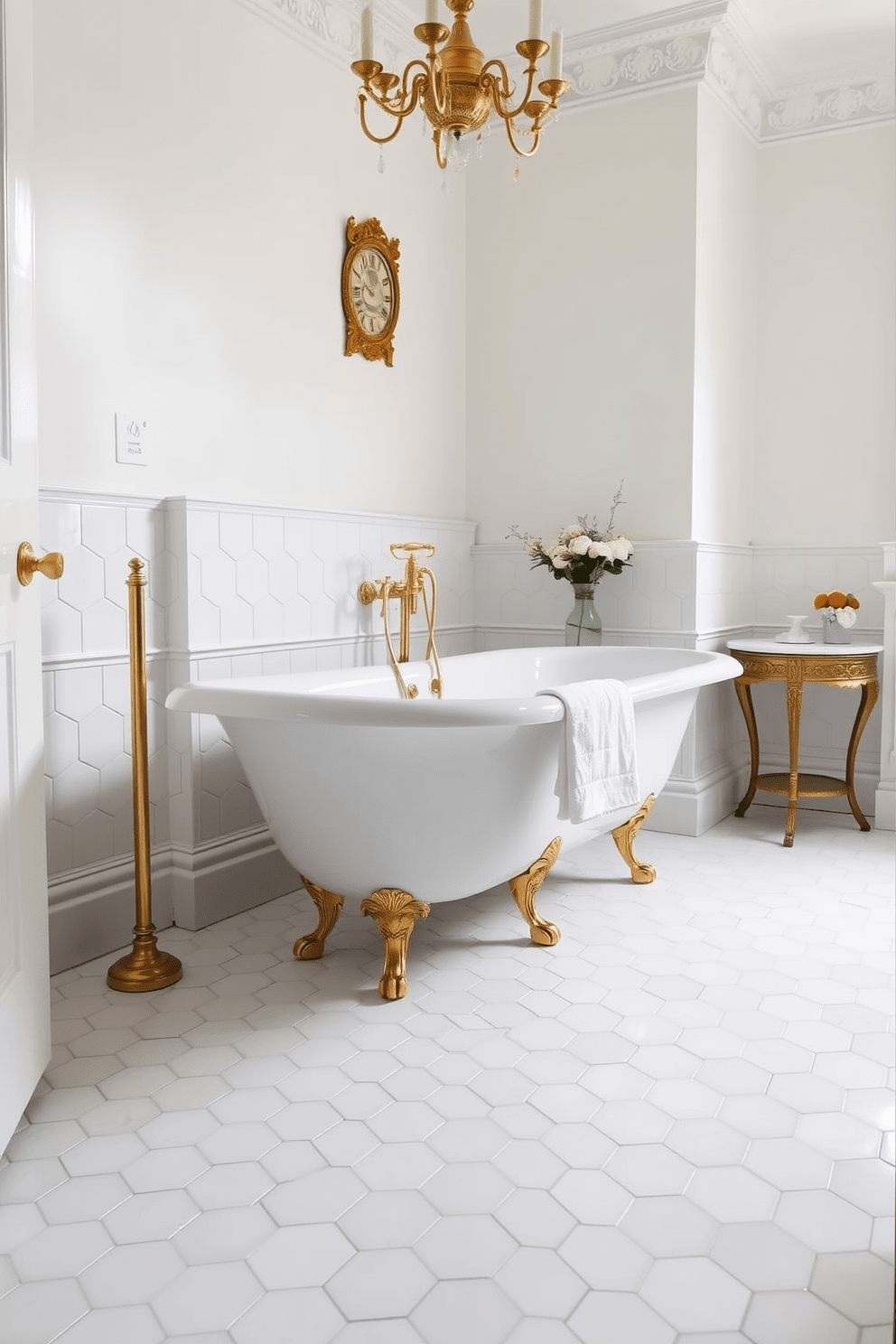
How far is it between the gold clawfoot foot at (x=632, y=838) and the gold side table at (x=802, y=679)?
28.5 inches

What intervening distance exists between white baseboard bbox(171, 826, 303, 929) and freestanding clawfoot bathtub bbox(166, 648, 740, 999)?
411 mm

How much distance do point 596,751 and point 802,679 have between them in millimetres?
1635

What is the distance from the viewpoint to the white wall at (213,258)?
2.48 meters

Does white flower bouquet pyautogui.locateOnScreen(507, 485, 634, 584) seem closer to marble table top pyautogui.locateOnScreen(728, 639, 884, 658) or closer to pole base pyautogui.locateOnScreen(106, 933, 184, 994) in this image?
marble table top pyautogui.locateOnScreen(728, 639, 884, 658)

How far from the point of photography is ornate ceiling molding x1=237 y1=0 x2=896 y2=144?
11.0 ft

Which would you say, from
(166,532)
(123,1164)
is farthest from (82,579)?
(123,1164)

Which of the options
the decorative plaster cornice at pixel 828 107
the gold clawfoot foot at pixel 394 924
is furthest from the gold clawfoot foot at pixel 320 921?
the decorative plaster cornice at pixel 828 107

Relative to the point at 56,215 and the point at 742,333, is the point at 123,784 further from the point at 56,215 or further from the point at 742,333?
the point at 742,333

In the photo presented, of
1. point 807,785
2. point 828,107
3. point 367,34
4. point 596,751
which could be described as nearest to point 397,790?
point 596,751

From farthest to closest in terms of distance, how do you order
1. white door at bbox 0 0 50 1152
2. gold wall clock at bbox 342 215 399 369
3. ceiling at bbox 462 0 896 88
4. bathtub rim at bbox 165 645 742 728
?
1. ceiling at bbox 462 0 896 88
2. gold wall clock at bbox 342 215 399 369
3. bathtub rim at bbox 165 645 742 728
4. white door at bbox 0 0 50 1152

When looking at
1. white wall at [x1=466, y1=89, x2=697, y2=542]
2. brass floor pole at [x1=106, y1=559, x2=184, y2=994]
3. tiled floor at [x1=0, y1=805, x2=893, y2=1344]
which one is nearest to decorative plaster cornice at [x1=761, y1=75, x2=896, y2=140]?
white wall at [x1=466, y1=89, x2=697, y2=542]

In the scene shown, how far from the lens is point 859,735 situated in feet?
12.5

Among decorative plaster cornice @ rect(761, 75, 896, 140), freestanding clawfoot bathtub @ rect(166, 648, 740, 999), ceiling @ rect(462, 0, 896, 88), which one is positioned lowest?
freestanding clawfoot bathtub @ rect(166, 648, 740, 999)

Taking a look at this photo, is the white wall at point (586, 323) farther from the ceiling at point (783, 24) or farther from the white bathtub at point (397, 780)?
the white bathtub at point (397, 780)
